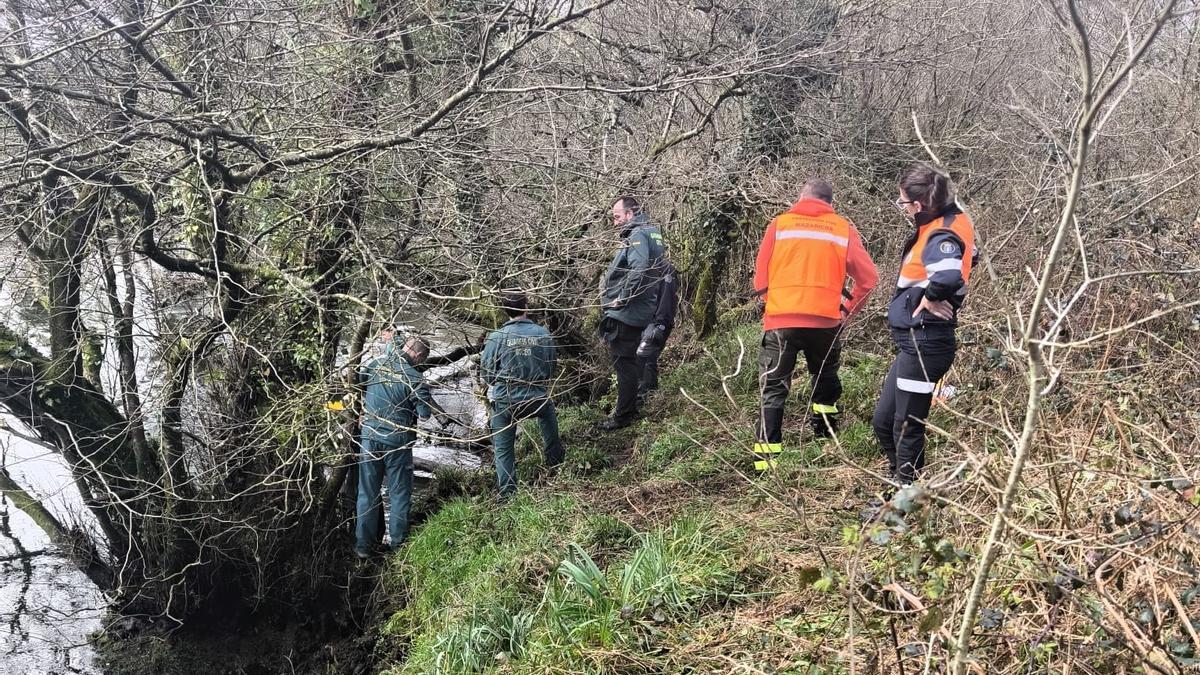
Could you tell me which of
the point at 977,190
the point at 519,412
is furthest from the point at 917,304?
the point at 977,190

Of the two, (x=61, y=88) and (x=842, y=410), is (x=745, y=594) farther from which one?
(x=61, y=88)

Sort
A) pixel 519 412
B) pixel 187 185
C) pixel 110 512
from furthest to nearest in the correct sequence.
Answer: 1. pixel 519 412
2. pixel 110 512
3. pixel 187 185

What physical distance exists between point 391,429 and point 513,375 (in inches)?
44.0

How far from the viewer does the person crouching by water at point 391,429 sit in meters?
6.11

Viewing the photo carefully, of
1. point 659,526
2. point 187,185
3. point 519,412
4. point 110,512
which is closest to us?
point 659,526

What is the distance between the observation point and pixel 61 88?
4.42 meters

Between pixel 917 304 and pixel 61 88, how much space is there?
4.71 m

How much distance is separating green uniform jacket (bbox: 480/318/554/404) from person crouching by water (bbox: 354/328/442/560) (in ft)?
1.77

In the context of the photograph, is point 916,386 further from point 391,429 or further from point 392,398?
point 391,429

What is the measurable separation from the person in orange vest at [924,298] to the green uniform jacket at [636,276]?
2.80 m

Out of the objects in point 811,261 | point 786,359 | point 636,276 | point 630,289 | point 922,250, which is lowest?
point 786,359

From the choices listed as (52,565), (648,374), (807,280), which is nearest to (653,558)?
(807,280)

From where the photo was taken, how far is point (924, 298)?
432 centimetres

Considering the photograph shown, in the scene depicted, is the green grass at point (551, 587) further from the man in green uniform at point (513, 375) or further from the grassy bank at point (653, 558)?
the man in green uniform at point (513, 375)
